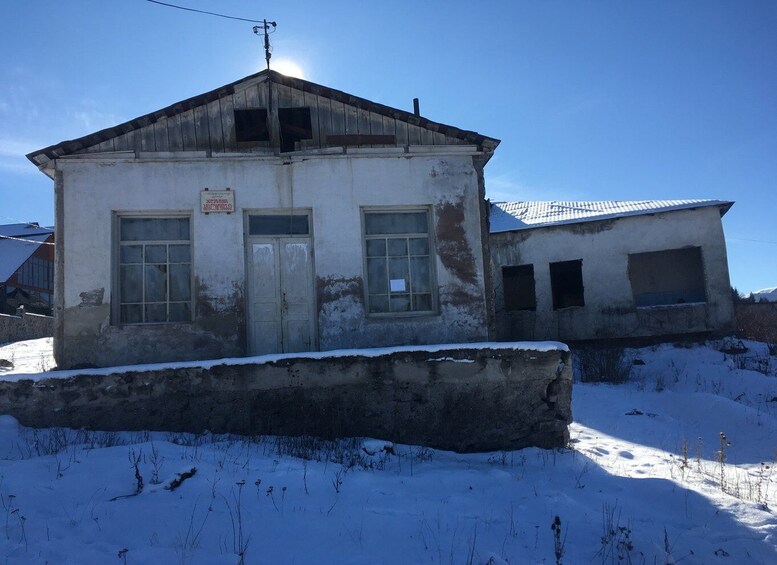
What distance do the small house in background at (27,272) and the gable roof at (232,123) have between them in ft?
70.3

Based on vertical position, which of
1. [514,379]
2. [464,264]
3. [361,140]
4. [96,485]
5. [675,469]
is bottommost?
[675,469]

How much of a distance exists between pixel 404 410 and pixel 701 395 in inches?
241

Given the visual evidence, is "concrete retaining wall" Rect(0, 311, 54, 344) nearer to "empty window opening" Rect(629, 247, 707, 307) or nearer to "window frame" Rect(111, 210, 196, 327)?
"window frame" Rect(111, 210, 196, 327)

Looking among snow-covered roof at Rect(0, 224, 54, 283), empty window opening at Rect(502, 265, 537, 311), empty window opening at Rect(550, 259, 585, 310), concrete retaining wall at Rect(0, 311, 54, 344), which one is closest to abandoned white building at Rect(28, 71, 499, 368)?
empty window opening at Rect(550, 259, 585, 310)

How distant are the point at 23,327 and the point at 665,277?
70.9 ft

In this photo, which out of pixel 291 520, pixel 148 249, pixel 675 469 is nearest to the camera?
pixel 291 520

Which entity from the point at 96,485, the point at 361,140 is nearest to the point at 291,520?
the point at 96,485

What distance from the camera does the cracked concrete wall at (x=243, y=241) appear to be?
31.3ft

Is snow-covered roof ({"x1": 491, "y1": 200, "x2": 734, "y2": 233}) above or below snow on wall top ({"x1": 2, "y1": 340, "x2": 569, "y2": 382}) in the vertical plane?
above

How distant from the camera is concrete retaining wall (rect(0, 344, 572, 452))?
8.04 meters

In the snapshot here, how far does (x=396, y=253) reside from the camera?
1030 centimetres

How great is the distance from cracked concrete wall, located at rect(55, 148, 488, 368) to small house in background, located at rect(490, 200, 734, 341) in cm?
1006

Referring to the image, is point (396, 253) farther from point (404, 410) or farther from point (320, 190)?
point (404, 410)

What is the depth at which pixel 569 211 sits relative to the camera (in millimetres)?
21047
